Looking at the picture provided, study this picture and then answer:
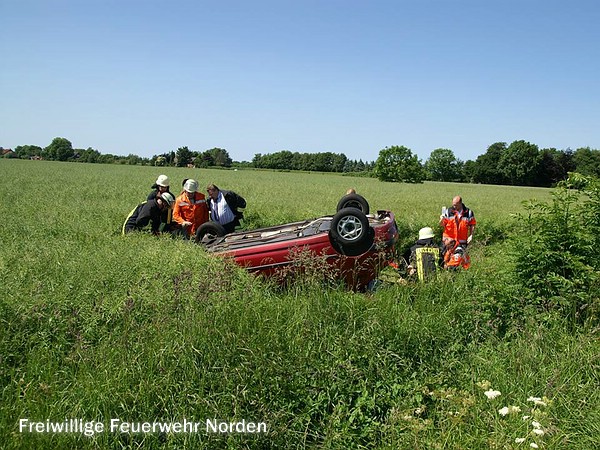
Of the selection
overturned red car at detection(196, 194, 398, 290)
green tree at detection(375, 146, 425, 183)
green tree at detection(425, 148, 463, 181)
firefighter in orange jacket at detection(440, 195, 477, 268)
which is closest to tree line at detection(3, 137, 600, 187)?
green tree at detection(375, 146, 425, 183)

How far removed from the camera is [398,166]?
70.9m

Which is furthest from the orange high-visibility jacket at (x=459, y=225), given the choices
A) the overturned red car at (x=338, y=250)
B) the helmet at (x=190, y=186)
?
the helmet at (x=190, y=186)

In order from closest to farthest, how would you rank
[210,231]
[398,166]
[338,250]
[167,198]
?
[338,250]
[210,231]
[167,198]
[398,166]

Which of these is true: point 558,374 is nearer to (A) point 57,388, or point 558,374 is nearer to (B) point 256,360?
(B) point 256,360

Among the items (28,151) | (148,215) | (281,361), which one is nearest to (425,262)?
(281,361)

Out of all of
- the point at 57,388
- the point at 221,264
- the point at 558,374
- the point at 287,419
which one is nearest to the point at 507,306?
the point at 558,374

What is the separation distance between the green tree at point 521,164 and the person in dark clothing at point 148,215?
258 feet

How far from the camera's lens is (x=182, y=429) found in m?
2.72

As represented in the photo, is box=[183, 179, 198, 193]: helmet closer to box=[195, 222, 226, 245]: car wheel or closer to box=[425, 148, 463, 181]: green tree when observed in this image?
box=[195, 222, 226, 245]: car wheel

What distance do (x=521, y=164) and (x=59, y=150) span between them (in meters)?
87.6

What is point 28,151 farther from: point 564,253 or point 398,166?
point 564,253

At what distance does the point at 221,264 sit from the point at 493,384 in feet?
9.74

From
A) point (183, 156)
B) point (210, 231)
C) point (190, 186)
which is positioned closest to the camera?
point (210, 231)

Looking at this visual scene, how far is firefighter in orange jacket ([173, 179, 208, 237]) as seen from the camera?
7.75 meters
